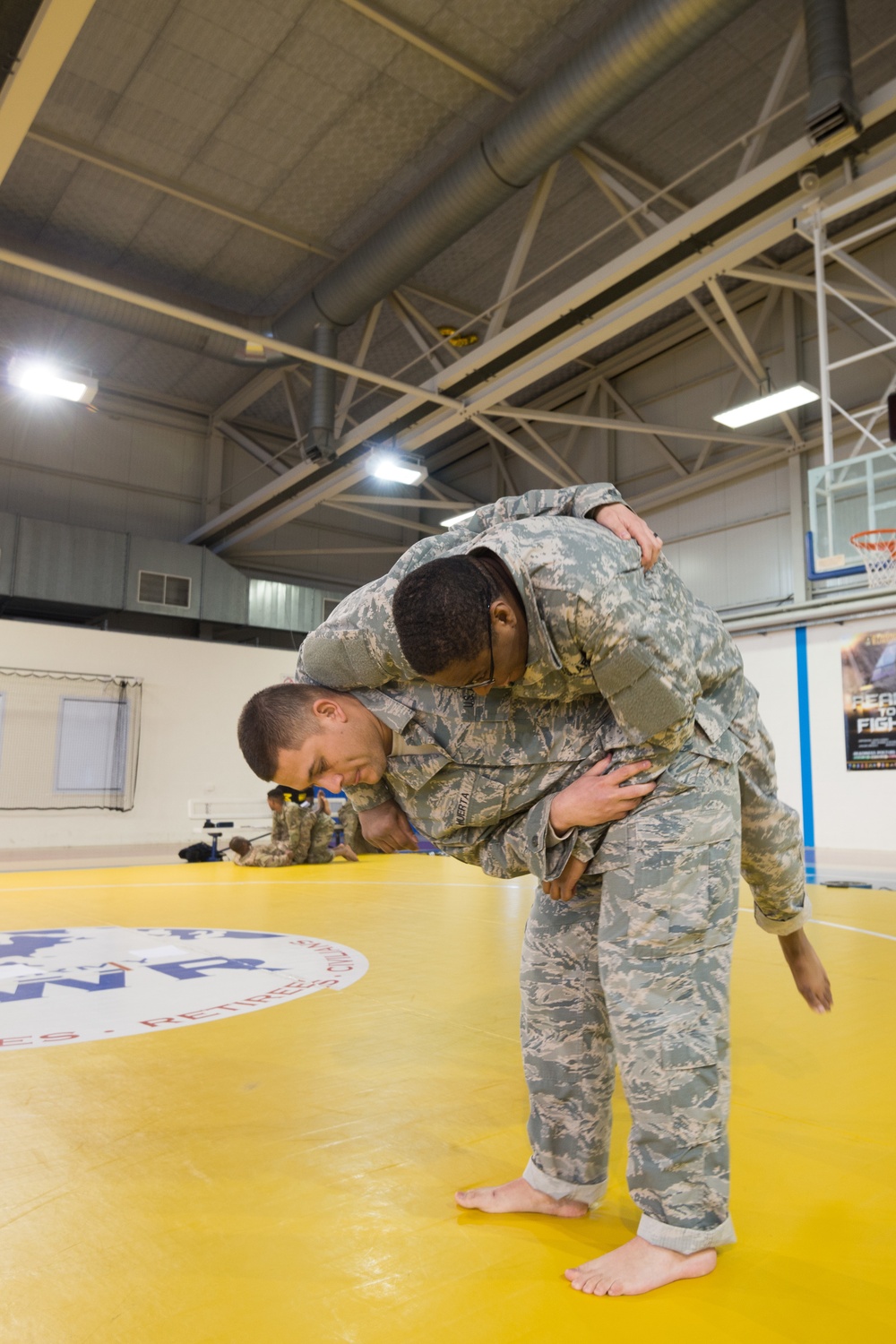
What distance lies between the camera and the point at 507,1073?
2.77m

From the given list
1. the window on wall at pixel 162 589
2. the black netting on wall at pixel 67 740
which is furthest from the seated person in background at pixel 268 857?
the window on wall at pixel 162 589

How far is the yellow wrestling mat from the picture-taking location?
58.4 inches

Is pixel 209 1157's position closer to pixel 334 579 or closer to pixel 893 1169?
pixel 893 1169

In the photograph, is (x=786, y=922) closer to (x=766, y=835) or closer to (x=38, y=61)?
(x=766, y=835)

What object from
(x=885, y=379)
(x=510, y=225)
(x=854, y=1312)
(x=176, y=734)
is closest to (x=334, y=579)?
(x=176, y=734)

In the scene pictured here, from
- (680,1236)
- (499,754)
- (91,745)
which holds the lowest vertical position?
(680,1236)

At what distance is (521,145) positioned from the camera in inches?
311

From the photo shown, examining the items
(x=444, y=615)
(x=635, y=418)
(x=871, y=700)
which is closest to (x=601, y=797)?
(x=444, y=615)

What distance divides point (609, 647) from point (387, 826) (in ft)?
2.31

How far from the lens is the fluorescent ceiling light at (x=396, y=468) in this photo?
39.7 feet

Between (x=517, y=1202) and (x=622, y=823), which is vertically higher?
(x=622, y=823)

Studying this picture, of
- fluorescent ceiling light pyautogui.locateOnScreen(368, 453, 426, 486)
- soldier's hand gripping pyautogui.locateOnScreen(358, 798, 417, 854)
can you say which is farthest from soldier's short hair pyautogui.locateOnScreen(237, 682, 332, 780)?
fluorescent ceiling light pyautogui.locateOnScreen(368, 453, 426, 486)

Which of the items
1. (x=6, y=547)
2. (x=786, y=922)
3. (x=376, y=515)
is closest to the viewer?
(x=786, y=922)

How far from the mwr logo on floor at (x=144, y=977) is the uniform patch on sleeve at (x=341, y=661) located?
2.05 metres
